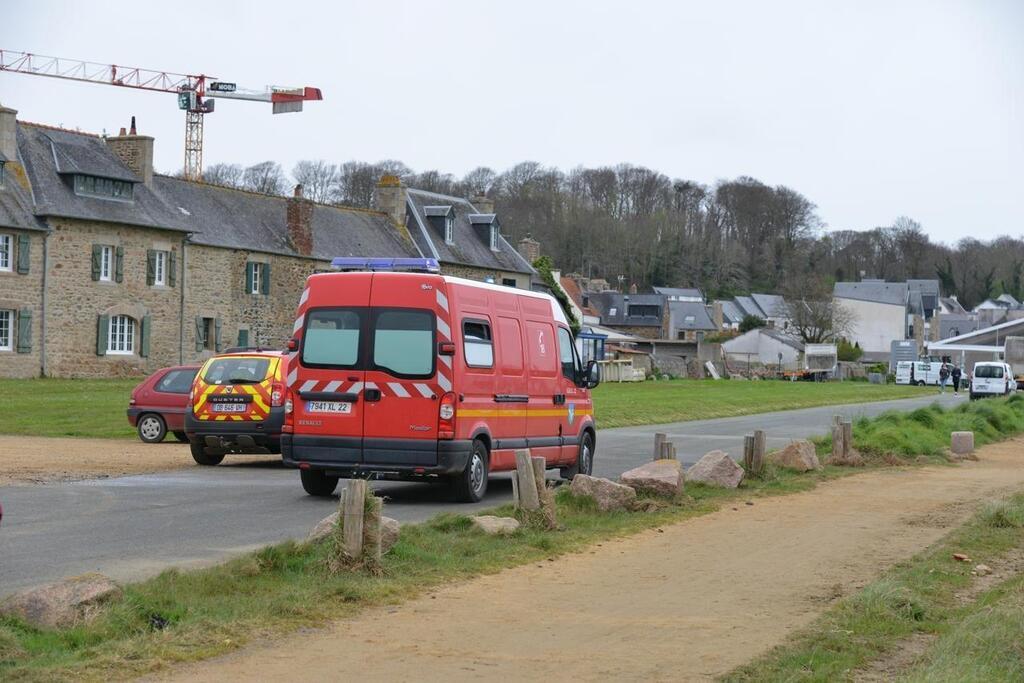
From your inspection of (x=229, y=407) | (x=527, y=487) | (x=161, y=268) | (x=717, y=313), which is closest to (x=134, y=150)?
(x=161, y=268)

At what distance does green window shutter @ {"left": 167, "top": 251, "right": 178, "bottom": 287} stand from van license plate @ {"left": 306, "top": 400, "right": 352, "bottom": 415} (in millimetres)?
37064

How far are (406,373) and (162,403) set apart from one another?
10546 mm

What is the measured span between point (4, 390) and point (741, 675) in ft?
118

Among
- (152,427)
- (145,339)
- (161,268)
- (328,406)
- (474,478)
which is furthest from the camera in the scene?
(161,268)

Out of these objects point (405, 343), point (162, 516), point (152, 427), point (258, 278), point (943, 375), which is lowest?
point (162, 516)

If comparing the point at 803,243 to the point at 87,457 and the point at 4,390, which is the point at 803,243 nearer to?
the point at 4,390

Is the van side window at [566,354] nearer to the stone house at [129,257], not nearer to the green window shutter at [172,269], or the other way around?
the stone house at [129,257]

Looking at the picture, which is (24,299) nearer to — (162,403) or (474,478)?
(162,403)

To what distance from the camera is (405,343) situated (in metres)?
15.4

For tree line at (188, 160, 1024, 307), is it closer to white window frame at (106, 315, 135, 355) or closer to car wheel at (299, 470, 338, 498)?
white window frame at (106, 315, 135, 355)

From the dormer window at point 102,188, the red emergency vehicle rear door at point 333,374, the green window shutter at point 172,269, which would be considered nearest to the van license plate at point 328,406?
the red emergency vehicle rear door at point 333,374

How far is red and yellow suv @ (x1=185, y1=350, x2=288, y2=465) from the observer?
20094mm

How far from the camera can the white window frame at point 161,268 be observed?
50.6 meters

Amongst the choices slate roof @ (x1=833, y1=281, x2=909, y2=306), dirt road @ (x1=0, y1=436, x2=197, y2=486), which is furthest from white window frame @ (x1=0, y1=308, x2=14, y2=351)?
slate roof @ (x1=833, y1=281, x2=909, y2=306)
